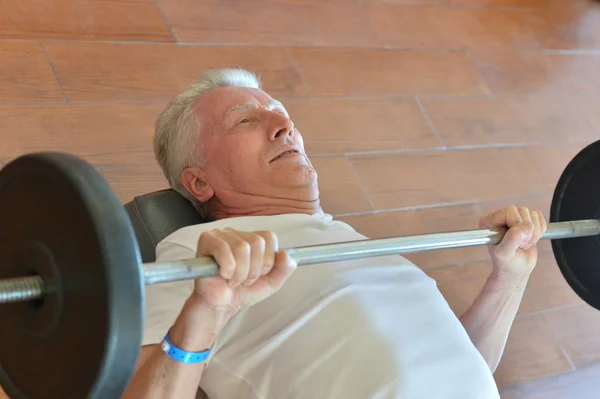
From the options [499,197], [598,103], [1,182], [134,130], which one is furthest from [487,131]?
[1,182]

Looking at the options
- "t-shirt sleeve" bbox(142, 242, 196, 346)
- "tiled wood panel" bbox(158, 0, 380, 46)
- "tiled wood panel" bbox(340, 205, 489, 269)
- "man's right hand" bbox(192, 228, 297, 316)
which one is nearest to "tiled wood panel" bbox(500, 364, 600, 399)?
"tiled wood panel" bbox(340, 205, 489, 269)

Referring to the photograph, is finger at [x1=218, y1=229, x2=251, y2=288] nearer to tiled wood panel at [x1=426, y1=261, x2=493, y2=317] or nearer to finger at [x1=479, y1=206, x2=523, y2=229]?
finger at [x1=479, y1=206, x2=523, y2=229]

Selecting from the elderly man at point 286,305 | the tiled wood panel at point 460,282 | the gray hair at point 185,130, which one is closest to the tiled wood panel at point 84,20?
the gray hair at point 185,130

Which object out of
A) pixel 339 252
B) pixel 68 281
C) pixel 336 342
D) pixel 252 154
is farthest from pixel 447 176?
pixel 68 281

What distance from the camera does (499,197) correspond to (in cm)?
242

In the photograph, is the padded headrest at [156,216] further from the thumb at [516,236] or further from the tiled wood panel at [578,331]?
the tiled wood panel at [578,331]

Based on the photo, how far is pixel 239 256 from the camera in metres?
1.00

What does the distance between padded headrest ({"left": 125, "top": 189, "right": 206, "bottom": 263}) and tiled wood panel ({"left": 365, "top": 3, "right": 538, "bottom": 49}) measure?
1301mm

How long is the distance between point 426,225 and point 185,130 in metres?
0.91

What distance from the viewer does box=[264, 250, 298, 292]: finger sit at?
3.40ft

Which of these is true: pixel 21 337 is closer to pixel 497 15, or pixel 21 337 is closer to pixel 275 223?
pixel 275 223

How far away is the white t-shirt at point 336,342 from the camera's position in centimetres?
125

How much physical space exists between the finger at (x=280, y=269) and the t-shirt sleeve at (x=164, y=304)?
0.27m

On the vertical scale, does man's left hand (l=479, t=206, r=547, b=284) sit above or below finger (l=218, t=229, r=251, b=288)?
below
